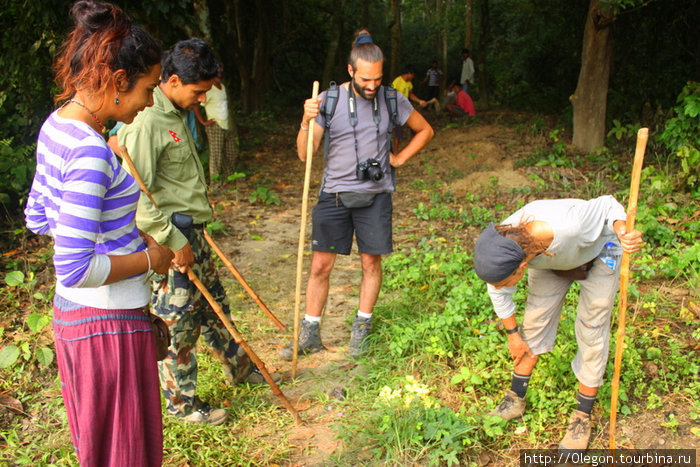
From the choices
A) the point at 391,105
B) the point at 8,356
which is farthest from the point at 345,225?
the point at 8,356

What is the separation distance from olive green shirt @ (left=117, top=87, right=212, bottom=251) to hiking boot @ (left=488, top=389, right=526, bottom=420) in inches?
79.1

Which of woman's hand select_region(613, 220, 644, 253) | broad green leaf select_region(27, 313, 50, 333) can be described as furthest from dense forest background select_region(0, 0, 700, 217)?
woman's hand select_region(613, 220, 644, 253)

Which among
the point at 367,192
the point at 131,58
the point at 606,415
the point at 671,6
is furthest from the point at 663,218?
the point at 671,6

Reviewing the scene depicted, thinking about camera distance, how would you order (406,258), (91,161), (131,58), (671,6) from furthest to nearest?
(671,6) → (406,258) → (131,58) → (91,161)

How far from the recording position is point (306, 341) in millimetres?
4070

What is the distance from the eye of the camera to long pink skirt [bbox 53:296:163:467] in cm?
194

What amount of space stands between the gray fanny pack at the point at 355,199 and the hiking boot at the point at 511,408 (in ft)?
4.93

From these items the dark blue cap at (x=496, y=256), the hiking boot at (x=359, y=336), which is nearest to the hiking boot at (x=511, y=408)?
the dark blue cap at (x=496, y=256)

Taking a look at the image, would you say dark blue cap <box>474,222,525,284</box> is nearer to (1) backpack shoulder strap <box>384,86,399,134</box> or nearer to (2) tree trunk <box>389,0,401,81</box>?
(1) backpack shoulder strap <box>384,86,399,134</box>

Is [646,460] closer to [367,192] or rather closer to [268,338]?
[367,192]

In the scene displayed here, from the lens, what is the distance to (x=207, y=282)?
3328 millimetres

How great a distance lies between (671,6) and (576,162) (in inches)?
155

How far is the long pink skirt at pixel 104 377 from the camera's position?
1937 millimetres

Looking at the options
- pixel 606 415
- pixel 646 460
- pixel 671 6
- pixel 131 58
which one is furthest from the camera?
pixel 671 6
